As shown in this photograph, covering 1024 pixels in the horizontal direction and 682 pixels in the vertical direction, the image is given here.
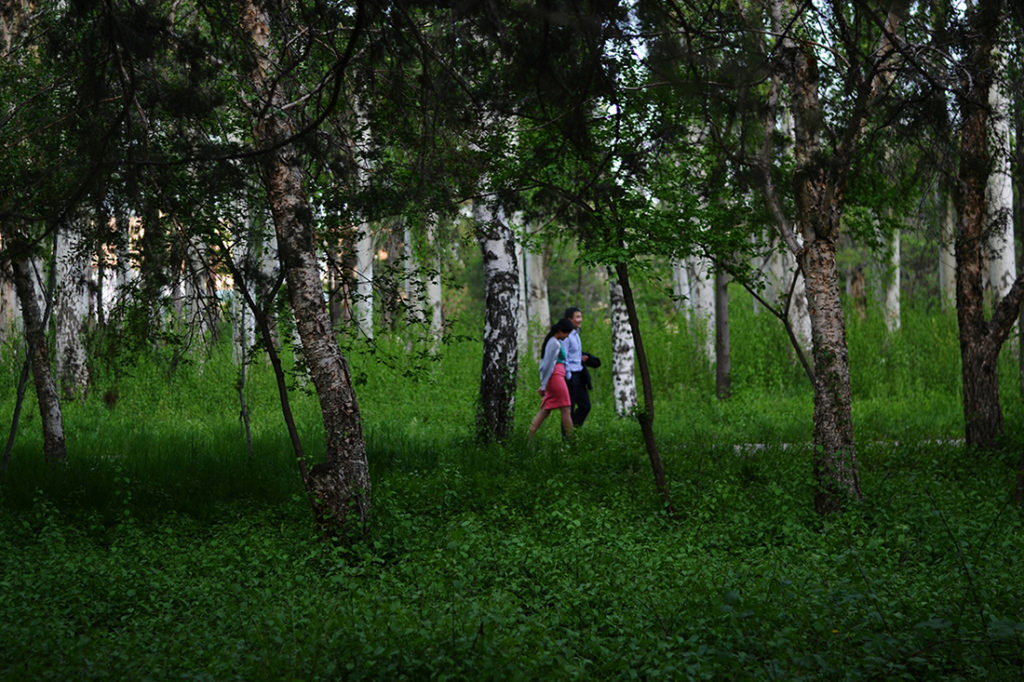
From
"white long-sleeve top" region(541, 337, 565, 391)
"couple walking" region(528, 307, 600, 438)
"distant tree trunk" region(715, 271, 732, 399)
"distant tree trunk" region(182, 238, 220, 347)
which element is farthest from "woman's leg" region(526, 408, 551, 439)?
"distant tree trunk" region(715, 271, 732, 399)

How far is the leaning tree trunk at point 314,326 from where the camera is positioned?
323 inches

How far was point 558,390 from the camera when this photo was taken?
1317 centimetres

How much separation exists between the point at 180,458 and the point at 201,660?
277 inches

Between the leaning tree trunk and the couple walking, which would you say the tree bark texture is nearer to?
the leaning tree trunk

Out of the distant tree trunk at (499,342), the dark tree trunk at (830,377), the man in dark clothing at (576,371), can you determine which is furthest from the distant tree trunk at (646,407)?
the man in dark clothing at (576,371)

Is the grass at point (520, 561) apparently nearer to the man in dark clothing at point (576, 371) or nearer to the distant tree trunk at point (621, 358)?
the man in dark clothing at point (576, 371)

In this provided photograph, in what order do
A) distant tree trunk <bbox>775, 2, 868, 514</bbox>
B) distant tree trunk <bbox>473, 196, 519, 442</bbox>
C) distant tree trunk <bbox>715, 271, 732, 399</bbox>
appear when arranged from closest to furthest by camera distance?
1. distant tree trunk <bbox>775, 2, 868, 514</bbox>
2. distant tree trunk <bbox>473, 196, 519, 442</bbox>
3. distant tree trunk <bbox>715, 271, 732, 399</bbox>

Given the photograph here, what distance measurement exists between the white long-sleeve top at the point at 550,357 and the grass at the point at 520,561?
0.90 metres

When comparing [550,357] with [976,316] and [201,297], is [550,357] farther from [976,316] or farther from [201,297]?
[201,297]

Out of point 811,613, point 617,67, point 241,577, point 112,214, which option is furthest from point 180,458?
point 811,613

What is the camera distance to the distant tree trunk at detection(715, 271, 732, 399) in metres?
18.2

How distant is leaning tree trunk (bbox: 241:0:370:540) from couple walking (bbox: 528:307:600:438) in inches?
183

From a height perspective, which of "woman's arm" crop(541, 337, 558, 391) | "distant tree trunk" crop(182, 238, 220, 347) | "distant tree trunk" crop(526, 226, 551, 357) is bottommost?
"woman's arm" crop(541, 337, 558, 391)

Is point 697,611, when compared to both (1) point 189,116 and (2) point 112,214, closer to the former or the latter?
(1) point 189,116
